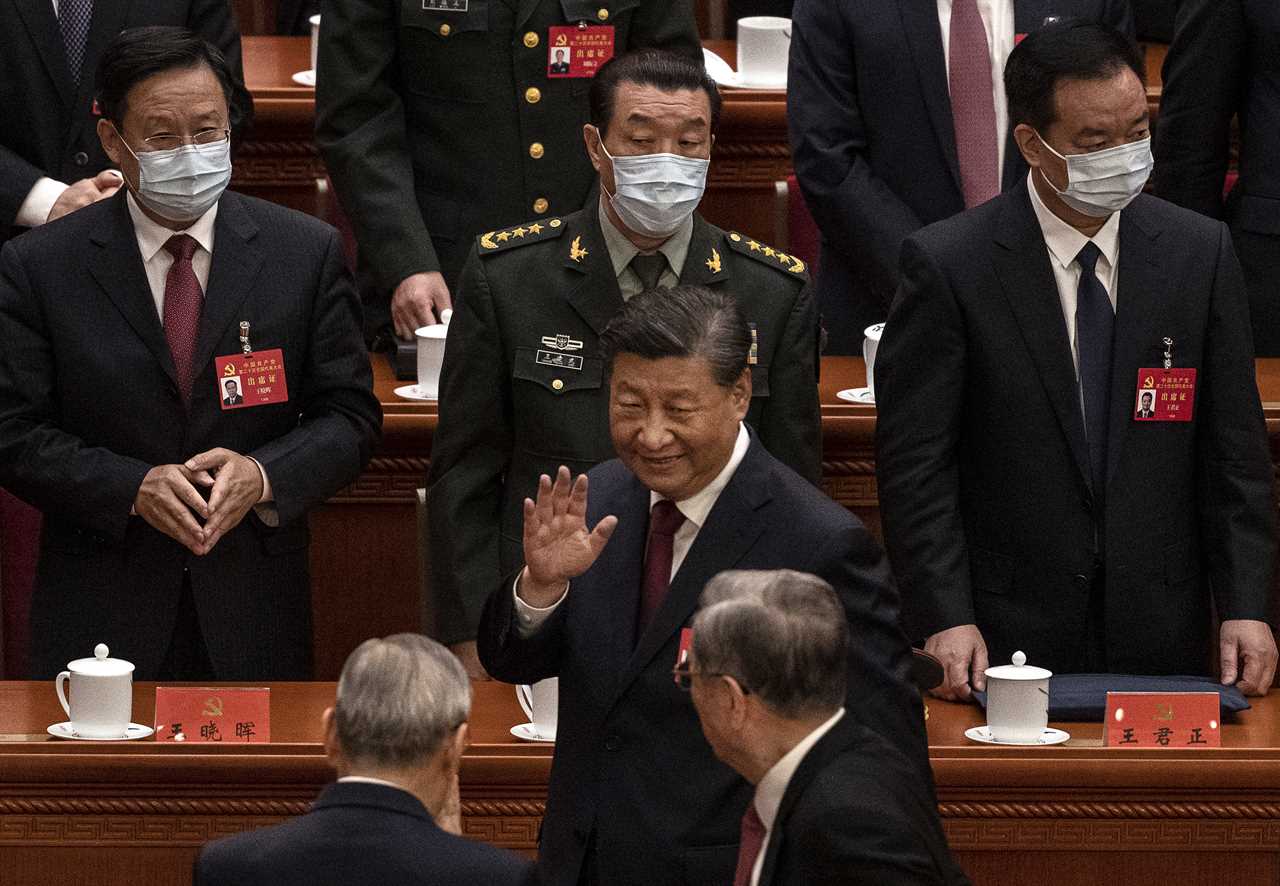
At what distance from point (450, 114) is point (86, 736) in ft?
4.91

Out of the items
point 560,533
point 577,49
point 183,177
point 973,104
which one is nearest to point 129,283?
point 183,177

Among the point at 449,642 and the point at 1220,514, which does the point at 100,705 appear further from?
the point at 1220,514

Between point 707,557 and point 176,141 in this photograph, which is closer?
point 707,557

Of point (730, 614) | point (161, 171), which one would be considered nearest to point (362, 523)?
point (161, 171)

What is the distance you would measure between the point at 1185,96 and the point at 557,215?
120cm

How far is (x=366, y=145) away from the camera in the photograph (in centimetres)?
449

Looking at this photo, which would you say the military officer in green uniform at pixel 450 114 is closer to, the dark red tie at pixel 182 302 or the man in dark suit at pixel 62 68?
the man in dark suit at pixel 62 68

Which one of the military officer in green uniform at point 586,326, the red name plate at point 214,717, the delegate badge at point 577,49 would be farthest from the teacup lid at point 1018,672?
the delegate badge at point 577,49

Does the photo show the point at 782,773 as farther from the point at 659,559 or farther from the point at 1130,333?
the point at 1130,333

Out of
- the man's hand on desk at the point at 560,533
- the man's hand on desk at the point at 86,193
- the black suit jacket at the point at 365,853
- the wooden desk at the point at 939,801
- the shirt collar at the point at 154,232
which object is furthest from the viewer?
the man's hand on desk at the point at 86,193

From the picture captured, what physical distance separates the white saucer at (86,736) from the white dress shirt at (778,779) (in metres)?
1.31

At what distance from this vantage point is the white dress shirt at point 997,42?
15.1 ft

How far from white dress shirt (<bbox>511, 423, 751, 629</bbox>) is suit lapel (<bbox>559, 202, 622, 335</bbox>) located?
78 centimetres

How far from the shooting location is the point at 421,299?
14.6 ft
